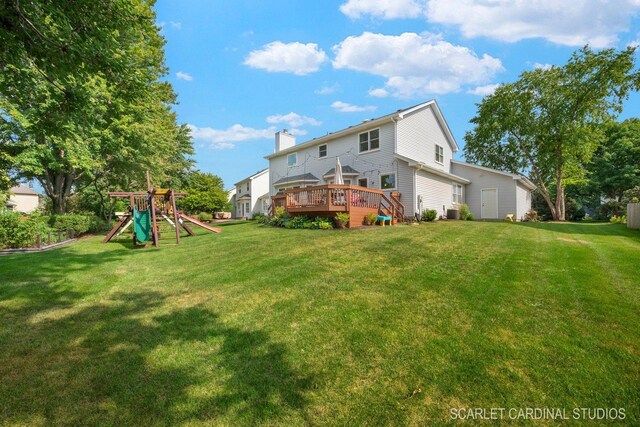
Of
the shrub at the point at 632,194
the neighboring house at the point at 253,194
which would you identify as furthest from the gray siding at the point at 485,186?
the neighboring house at the point at 253,194

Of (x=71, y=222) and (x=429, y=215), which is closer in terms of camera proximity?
(x=71, y=222)

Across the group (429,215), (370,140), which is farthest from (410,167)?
(370,140)

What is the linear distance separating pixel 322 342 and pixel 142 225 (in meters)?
10.2

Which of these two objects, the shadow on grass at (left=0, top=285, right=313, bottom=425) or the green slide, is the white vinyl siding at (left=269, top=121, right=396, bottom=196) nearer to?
the green slide

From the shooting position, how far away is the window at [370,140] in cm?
1736

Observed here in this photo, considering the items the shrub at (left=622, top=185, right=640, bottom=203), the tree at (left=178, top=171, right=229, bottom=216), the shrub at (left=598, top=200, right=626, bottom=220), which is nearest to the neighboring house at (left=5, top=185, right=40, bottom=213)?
the tree at (left=178, top=171, right=229, bottom=216)

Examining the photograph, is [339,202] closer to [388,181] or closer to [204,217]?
[388,181]

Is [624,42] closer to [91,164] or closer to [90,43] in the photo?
[90,43]

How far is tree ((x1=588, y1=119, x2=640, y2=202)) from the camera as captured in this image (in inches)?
1081

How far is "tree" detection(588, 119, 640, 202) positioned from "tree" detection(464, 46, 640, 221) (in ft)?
21.2

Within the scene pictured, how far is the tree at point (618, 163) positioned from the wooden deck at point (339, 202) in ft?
91.8

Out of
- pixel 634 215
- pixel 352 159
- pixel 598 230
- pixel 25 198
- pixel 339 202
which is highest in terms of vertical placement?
pixel 352 159

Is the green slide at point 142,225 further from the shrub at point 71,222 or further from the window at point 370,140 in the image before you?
the window at point 370,140

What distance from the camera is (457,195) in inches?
796
